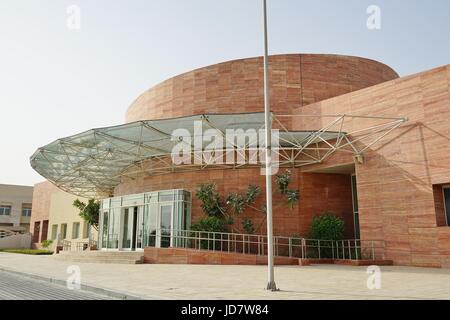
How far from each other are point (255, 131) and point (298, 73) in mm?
6222

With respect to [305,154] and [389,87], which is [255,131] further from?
[389,87]

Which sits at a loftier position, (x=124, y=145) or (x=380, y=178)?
(x=124, y=145)

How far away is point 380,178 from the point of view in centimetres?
1764

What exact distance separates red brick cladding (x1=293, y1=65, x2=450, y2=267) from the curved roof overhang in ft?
2.70

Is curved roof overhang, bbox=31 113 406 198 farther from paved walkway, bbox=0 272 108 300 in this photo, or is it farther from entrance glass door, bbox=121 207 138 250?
paved walkway, bbox=0 272 108 300

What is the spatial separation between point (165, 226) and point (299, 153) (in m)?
8.67

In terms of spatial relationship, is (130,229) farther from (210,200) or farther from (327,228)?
(327,228)

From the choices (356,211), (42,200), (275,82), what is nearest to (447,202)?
(356,211)

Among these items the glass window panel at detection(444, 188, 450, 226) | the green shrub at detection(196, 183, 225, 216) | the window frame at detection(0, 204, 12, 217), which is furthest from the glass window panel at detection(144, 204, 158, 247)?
the window frame at detection(0, 204, 12, 217)

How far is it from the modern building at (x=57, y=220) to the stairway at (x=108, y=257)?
1460 centimetres

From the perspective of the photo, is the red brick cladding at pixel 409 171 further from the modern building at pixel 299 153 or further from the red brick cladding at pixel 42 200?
the red brick cladding at pixel 42 200

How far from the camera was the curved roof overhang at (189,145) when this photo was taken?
18.0 metres

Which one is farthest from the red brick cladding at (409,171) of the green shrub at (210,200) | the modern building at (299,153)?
the green shrub at (210,200)
